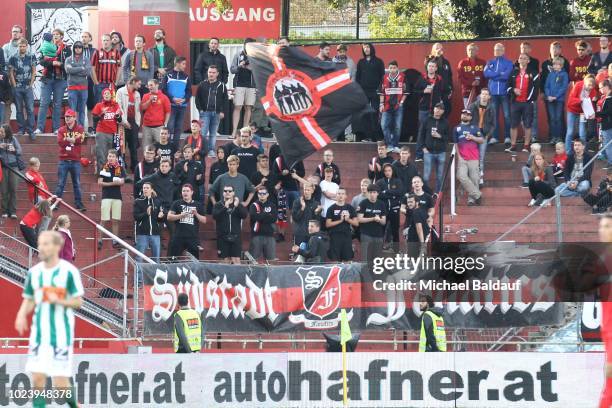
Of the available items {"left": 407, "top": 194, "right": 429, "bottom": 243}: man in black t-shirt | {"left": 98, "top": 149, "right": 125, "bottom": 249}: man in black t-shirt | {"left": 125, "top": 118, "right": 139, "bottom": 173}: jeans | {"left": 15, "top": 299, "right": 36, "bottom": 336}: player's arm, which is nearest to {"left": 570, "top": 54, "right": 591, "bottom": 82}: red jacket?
{"left": 407, "top": 194, "right": 429, "bottom": 243}: man in black t-shirt

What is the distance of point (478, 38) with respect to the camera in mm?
28641

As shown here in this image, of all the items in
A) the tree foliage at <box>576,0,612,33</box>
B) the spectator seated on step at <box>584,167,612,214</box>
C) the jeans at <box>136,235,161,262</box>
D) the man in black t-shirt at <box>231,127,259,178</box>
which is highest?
the tree foliage at <box>576,0,612,33</box>

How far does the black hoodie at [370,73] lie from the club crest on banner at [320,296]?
694cm

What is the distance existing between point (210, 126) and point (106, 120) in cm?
207

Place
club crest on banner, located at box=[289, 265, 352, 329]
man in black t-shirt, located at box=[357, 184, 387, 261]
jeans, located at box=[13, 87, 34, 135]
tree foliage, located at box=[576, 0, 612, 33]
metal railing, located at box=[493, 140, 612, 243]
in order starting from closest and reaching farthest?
club crest on banner, located at box=[289, 265, 352, 329] < metal railing, located at box=[493, 140, 612, 243] < man in black t-shirt, located at box=[357, 184, 387, 261] < jeans, located at box=[13, 87, 34, 135] < tree foliage, located at box=[576, 0, 612, 33]

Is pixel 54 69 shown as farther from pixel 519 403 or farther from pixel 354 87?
pixel 519 403

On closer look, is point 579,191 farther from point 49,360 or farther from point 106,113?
point 49,360

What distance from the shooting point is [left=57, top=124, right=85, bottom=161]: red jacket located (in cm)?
2366

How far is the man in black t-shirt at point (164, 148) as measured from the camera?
23453 mm

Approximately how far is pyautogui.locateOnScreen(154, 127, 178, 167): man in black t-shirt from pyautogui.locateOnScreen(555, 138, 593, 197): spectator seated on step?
6768 millimetres

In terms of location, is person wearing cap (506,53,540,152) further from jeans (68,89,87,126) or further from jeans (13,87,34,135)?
jeans (13,87,34,135)

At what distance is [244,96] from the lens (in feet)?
85.9

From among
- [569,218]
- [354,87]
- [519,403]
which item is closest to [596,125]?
[569,218]

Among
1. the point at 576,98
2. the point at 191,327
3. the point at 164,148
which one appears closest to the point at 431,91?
the point at 576,98
